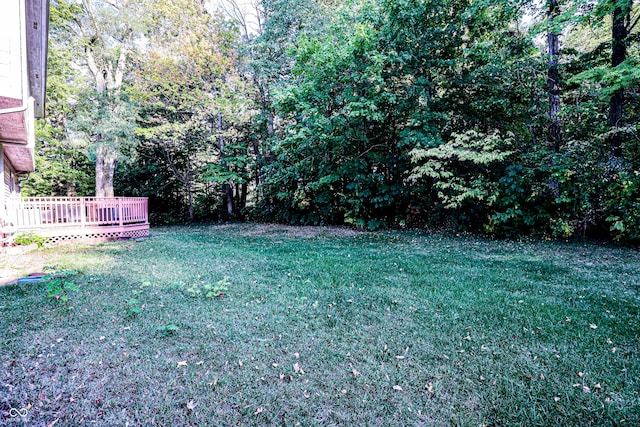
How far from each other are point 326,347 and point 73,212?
914 centimetres

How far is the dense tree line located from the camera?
8.20 meters

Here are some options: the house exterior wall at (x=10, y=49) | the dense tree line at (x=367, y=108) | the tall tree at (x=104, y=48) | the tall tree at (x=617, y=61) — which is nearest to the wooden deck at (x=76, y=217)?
the tall tree at (x=104, y=48)

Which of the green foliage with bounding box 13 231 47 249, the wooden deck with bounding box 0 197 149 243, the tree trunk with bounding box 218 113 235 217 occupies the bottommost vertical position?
the green foliage with bounding box 13 231 47 249

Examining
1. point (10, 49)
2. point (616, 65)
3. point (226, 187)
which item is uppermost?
point (616, 65)

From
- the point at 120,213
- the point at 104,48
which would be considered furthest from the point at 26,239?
the point at 104,48

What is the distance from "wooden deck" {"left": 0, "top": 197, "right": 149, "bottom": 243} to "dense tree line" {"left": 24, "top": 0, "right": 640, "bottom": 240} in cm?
501

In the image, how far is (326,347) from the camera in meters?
2.93

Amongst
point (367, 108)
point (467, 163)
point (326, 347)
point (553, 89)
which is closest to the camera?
point (326, 347)

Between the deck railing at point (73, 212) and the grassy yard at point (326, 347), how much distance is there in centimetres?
252

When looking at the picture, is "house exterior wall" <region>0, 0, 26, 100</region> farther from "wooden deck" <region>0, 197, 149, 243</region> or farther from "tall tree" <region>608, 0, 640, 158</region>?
"tall tree" <region>608, 0, 640, 158</region>

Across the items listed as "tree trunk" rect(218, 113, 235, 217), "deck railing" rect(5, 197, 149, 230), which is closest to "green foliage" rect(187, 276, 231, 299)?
"deck railing" rect(5, 197, 149, 230)

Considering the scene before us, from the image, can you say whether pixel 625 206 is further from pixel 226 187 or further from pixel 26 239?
pixel 226 187

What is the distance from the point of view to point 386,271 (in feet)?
18.8

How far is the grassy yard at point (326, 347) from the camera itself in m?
2.11
